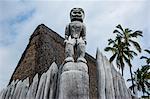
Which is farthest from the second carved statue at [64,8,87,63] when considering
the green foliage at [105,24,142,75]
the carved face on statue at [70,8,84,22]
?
the green foliage at [105,24,142,75]

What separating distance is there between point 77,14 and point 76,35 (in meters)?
0.63

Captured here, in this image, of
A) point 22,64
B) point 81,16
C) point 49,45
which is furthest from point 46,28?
point 81,16

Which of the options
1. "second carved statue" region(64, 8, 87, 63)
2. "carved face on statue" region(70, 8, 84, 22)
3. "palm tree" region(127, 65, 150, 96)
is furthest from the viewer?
"palm tree" region(127, 65, 150, 96)

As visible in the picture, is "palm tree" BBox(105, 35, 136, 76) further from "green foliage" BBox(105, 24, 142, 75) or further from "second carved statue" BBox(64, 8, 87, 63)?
"second carved statue" BBox(64, 8, 87, 63)

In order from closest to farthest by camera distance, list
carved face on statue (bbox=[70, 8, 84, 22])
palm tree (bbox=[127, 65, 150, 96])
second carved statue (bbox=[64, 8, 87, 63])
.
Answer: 1. second carved statue (bbox=[64, 8, 87, 63])
2. carved face on statue (bbox=[70, 8, 84, 22])
3. palm tree (bbox=[127, 65, 150, 96])

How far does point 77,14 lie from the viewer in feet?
28.1

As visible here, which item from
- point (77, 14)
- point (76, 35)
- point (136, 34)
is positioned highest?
point (136, 34)

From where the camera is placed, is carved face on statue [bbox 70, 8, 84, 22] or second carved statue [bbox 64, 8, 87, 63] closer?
second carved statue [bbox 64, 8, 87, 63]

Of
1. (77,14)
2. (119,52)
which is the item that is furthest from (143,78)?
(77,14)

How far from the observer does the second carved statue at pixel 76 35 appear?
793cm

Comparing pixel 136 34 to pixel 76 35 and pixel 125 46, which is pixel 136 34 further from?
pixel 76 35

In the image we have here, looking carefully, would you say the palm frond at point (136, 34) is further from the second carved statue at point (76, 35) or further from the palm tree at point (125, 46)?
the second carved statue at point (76, 35)

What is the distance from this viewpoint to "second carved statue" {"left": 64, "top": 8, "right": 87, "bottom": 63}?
7.93 m

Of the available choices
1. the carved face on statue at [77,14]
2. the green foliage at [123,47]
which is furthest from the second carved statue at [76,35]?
the green foliage at [123,47]
